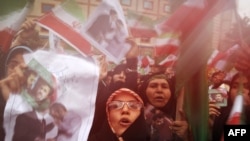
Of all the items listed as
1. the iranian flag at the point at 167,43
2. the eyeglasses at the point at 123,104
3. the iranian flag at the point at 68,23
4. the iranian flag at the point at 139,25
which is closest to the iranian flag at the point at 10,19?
the iranian flag at the point at 68,23

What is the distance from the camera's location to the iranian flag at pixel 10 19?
6.53 ft

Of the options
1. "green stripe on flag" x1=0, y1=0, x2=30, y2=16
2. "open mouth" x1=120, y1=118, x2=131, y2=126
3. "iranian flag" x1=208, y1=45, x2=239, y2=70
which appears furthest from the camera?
"iranian flag" x1=208, y1=45, x2=239, y2=70

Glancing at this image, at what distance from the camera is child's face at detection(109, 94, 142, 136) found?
2084 millimetres

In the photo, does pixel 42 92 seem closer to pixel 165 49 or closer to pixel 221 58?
pixel 165 49

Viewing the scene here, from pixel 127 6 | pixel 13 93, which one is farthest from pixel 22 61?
pixel 127 6

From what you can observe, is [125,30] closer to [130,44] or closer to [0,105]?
[130,44]

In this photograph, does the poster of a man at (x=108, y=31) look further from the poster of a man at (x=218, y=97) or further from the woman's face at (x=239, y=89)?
the woman's face at (x=239, y=89)

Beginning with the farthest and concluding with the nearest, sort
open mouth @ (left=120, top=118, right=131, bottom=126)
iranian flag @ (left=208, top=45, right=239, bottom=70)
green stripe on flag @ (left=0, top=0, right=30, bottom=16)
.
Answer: iranian flag @ (left=208, top=45, right=239, bottom=70) < open mouth @ (left=120, top=118, right=131, bottom=126) < green stripe on flag @ (left=0, top=0, right=30, bottom=16)

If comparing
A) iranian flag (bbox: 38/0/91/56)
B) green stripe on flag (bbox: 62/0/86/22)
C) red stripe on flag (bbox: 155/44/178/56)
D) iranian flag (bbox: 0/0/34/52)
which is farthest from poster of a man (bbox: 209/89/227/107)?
iranian flag (bbox: 0/0/34/52)

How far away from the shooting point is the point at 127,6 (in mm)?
2084

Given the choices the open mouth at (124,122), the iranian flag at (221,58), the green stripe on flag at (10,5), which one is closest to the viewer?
the green stripe on flag at (10,5)

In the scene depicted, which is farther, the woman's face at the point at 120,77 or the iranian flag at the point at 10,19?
the woman's face at the point at 120,77

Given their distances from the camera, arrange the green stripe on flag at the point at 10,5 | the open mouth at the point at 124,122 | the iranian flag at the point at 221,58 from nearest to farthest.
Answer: the green stripe on flag at the point at 10,5 → the open mouth at the point at 124,122 → the iranian flag at the point at 221,58

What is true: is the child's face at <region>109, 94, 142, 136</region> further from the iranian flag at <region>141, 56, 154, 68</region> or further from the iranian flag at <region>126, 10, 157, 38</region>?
the iranian flag at <region>126, 10, 157, 38</region>
